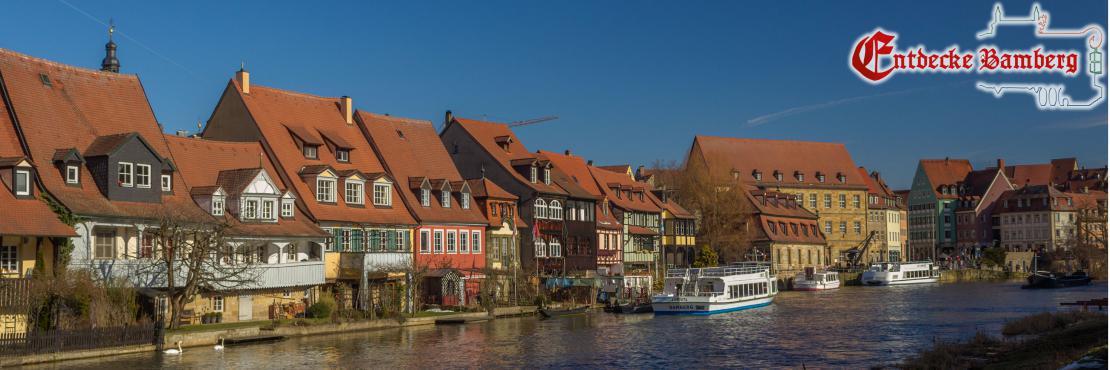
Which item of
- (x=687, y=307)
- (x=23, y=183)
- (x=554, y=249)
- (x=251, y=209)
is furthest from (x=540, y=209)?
(x=23, y=183)

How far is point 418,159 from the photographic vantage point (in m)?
68.0

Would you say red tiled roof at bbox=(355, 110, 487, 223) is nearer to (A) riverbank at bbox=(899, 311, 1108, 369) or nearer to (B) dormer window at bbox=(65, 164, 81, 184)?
(B) dormer window at bbox=(65, 164, 81, 184)

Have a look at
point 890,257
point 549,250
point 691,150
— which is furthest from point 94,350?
point 890,257

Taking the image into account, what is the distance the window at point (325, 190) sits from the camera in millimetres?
57344

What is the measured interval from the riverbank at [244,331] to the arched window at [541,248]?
552 inches

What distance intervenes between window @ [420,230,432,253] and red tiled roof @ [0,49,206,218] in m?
14.7

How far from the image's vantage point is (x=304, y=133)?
2381 inches

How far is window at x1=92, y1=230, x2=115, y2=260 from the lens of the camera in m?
44.9

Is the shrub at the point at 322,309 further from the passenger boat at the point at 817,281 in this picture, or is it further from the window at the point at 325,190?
the passenger boat at the point at 817,281

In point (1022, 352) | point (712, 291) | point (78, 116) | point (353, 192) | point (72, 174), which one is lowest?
point (1022, 352)

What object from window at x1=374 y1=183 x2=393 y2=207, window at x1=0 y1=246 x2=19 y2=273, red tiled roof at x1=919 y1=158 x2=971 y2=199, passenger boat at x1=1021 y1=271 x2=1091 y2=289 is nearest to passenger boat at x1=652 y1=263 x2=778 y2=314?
window at x1=374 y1=183 x2=393 y2=207

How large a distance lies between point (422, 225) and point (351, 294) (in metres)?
6.56

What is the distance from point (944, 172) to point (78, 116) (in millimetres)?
134570

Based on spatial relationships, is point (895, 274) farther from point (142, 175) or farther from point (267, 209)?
point (142, 175)
